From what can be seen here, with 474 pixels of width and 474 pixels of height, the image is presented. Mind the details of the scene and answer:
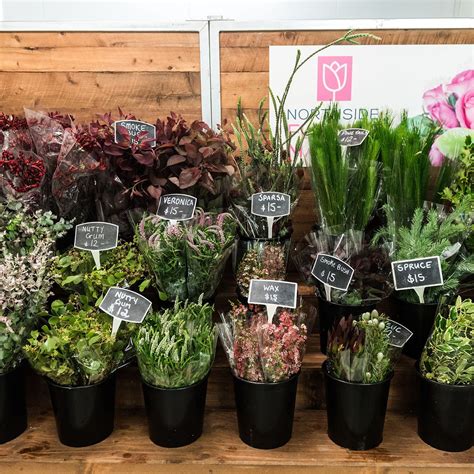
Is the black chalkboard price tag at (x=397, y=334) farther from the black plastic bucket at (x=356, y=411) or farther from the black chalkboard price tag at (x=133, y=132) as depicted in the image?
the black chalkboard price tag at (x=133, y=132)

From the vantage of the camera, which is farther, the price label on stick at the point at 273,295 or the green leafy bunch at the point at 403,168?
the green leafy bunch at the point at 403,168

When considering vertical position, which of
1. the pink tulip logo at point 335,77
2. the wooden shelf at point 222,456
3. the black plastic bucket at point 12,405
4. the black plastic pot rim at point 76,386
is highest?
the pink tulip logo at point 335,77

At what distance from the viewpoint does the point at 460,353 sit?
139 cm

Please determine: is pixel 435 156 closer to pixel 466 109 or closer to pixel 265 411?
pixel 466 109

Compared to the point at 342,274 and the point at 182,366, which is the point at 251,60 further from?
the point at 182,366

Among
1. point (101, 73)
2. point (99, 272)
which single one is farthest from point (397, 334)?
point (101, 73)

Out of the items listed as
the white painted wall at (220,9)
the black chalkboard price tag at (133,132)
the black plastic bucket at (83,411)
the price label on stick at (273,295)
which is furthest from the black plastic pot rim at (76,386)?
the white painted wall at (220,9)

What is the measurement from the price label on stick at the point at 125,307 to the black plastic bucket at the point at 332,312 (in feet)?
1.88

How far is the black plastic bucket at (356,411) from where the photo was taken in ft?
4.66

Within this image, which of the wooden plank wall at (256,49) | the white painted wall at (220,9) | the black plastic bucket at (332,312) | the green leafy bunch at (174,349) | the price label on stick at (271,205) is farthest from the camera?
the white painted wall at (220,9)

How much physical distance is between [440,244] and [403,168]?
310 mm


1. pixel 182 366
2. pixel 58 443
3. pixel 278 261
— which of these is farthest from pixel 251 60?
pixel 58 443

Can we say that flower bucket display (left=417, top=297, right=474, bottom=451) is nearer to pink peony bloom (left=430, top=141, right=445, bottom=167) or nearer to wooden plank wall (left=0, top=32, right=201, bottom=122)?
pink peony bloom (left=430, top=141, right=445, bottom=167)

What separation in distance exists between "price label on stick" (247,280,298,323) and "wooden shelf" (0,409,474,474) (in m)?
0.40
